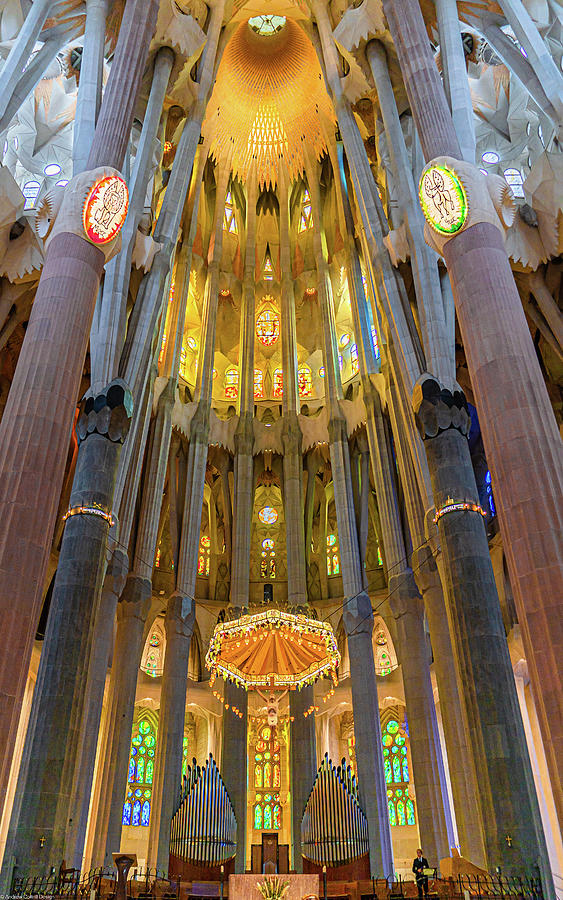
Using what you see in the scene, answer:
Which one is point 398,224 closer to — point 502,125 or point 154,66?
point 502,125

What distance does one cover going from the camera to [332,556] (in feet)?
88.5

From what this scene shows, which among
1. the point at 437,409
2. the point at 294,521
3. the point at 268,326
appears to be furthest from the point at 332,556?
the point at 437,409

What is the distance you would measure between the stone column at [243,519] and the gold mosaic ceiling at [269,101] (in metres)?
1.55

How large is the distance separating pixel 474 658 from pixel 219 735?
563 inches

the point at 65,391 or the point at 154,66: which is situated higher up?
the point at 154,66

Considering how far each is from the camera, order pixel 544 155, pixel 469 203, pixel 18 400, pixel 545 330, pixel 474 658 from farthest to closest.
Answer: pixel 545 330 → pixel 544 155 → pixel 474 658 → pixel 469 203 → pixel 18 400

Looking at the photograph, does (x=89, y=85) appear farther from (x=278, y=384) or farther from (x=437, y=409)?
(x=278, y=384)

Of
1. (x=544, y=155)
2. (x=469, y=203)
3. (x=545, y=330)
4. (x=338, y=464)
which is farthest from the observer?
(x=338, y=464)

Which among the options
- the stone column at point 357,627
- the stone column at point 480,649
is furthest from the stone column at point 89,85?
the stone column at point 357,627

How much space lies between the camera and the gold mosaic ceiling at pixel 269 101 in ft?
87.8

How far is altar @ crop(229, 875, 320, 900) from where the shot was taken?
11.8m

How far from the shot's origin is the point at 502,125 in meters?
21.5

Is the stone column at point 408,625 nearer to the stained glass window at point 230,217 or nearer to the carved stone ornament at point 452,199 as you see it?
the stained glass window at point 230,217

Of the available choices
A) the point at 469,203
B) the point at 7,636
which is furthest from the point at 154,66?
the point at 7,636
